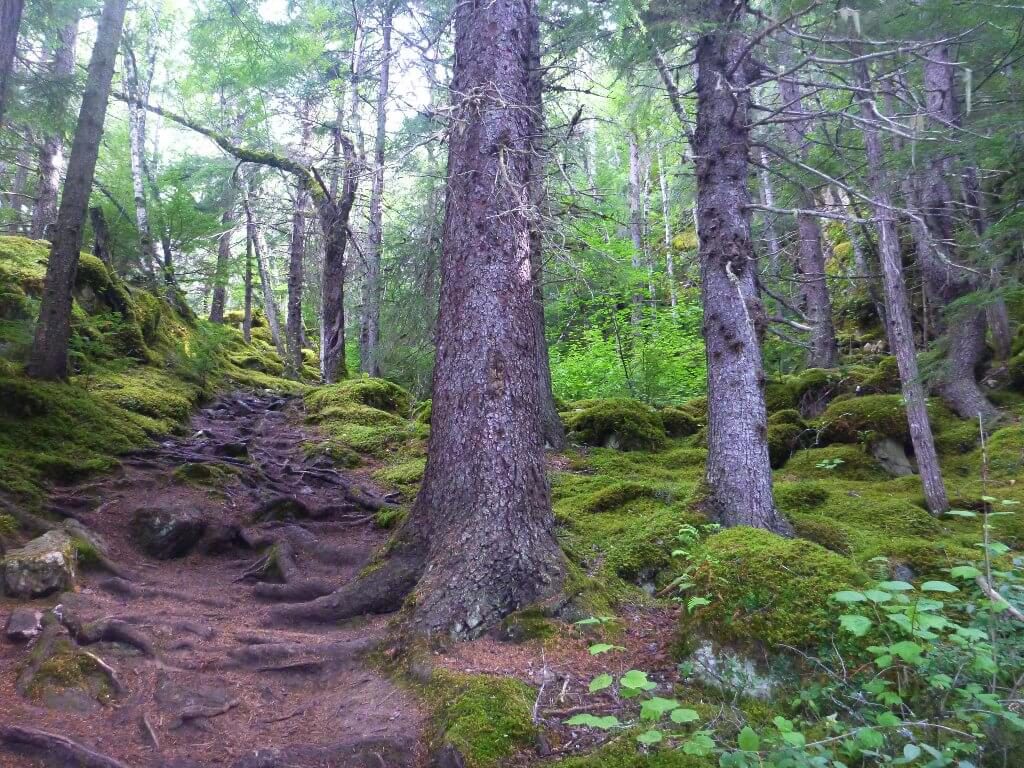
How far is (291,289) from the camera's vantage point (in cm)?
1673

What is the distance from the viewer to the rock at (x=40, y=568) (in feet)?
13.8

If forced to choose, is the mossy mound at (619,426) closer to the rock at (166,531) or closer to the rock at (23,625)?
the rock at (166,531)

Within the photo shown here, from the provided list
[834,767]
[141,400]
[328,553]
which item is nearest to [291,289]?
[141,400]

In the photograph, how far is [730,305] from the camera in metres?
5.51

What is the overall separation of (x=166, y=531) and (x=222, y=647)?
2.36m

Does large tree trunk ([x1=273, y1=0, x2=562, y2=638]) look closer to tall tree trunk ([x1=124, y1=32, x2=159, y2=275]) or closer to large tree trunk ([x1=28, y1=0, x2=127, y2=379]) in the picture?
large tree trunk ([x1=28, y1=0, x2=127, y2=379])

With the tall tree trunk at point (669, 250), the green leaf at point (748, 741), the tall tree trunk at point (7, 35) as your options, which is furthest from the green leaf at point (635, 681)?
the tall tree trunk at point (669, 250)

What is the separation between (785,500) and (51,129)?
400 inches

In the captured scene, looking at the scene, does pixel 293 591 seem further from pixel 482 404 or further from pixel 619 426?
pixel 619 426

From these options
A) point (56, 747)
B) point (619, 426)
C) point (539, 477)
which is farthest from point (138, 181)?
point (56, 747)

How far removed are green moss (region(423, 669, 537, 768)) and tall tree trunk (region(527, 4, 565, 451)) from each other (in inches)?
100

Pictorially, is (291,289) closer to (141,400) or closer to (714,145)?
(141,400)

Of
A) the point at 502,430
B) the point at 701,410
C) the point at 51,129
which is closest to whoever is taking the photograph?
the point at 502,430

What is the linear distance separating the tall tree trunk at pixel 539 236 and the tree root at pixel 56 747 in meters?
3.72
